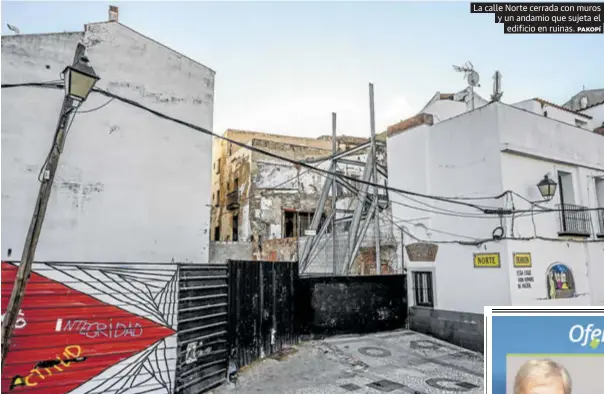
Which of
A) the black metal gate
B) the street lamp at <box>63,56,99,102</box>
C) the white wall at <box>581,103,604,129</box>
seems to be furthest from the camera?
the white wall at <box>581,103,604,129</box>

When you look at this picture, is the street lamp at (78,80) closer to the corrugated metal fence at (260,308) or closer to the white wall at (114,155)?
the corrugated metal fence at (260,308)

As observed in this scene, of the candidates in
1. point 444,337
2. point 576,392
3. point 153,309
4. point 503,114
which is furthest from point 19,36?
point 444,337

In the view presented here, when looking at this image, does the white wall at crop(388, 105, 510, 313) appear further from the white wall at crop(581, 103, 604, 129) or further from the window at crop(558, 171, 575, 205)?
the white wall at crop(581, 103, 604, 129)

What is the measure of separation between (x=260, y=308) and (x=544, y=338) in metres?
5.97

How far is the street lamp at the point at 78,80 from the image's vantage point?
3682 mm

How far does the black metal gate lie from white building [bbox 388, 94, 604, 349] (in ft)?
20.2

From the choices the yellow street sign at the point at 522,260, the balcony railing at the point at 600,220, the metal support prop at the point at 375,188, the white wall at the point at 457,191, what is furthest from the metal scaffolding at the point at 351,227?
the balcony railing at the point at 600,220

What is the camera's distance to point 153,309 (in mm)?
5195

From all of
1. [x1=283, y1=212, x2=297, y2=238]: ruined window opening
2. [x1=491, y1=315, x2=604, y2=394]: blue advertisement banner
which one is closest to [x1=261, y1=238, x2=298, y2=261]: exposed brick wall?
[x1=283, y1=212, x2=297, y2=238]: ruined window opening

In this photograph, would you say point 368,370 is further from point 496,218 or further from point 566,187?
point 566,187

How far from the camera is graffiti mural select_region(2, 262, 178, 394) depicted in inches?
164

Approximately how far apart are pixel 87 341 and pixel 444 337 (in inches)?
330

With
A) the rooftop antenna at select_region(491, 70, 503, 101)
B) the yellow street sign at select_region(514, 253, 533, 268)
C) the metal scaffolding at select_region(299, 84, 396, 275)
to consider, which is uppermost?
the rooftop antenna at select_region(491, 70, 503, 101)

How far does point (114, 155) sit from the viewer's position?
338 inches
